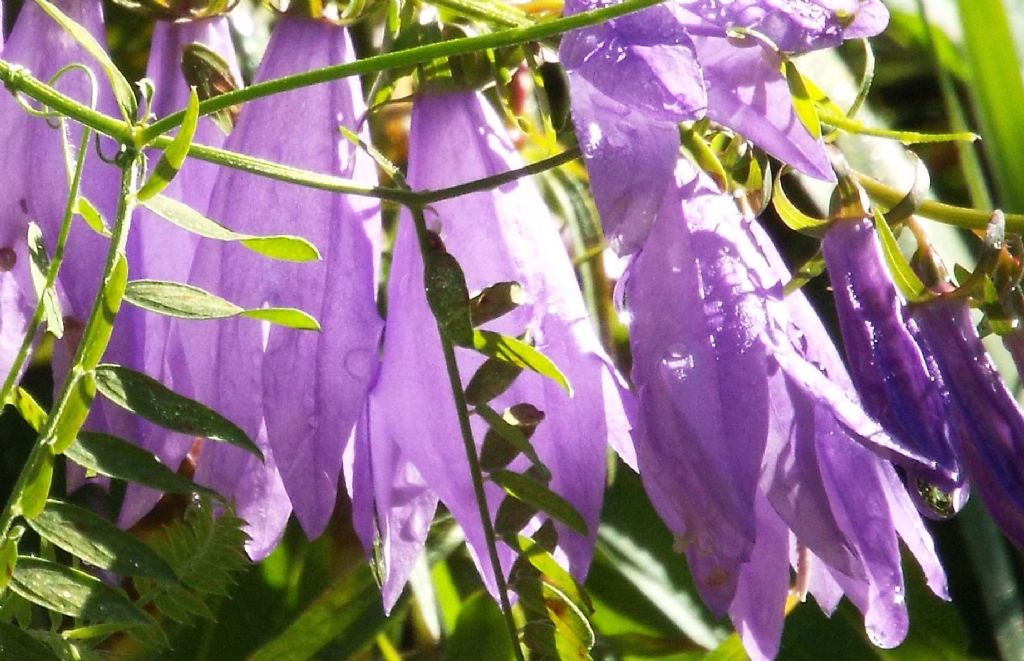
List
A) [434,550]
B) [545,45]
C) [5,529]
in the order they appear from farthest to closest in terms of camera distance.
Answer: [434,550] < [545,45] < [5,529]

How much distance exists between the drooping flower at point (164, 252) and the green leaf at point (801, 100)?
205mm

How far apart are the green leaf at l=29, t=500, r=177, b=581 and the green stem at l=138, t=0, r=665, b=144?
0.37 feet

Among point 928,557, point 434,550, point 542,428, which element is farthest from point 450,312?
point 434,550

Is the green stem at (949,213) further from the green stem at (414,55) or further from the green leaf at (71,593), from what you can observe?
the green leaf at (71,593)

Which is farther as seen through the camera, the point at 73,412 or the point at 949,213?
the point at 949,213

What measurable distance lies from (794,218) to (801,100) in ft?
0.22

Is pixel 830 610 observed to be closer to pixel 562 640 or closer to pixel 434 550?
pixel 562 640

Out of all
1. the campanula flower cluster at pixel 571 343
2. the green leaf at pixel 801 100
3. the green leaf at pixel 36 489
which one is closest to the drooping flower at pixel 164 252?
the campanula flower cluster at pixel 571 343

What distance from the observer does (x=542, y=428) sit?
1.62ft

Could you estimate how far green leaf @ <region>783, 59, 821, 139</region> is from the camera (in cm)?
46

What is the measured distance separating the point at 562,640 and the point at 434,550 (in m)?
0.26

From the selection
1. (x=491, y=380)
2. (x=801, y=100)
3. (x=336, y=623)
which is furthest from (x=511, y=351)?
(x=336, y=623)

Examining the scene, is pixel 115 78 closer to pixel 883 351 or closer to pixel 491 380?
pixel 491 380

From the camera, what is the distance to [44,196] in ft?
1.68
